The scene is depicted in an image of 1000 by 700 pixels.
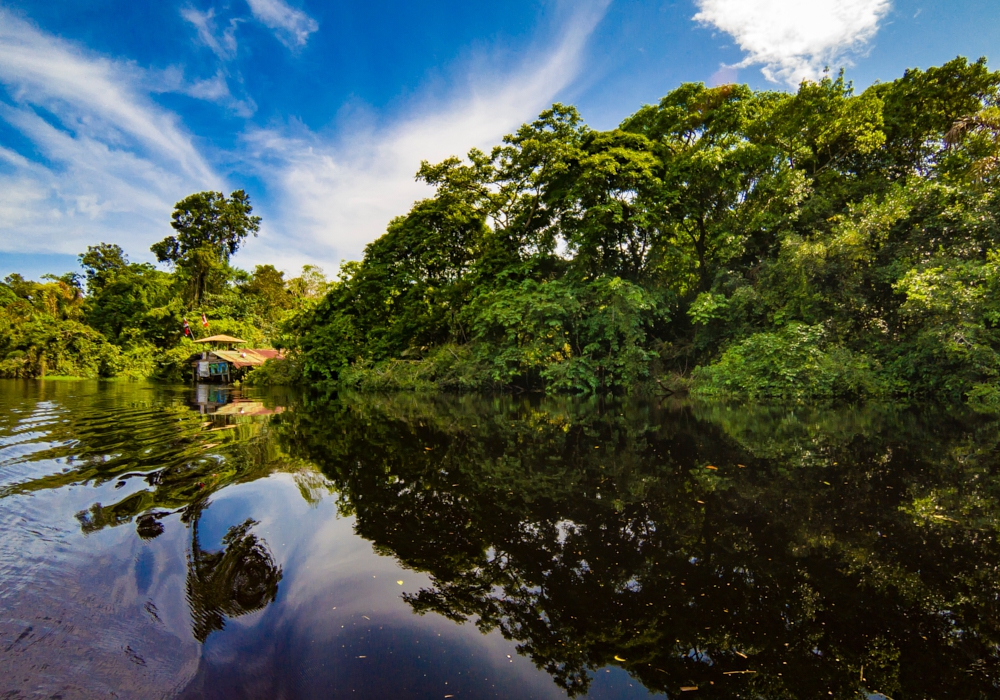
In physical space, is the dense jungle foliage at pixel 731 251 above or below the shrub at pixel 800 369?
above

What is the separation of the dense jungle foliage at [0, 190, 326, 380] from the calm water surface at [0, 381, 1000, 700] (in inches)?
984

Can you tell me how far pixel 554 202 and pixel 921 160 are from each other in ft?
41.5

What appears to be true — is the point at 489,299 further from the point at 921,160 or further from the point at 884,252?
the point at 921,160

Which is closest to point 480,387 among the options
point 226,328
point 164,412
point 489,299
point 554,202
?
point 489,299

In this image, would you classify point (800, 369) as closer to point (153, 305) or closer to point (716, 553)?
point (716, 553)

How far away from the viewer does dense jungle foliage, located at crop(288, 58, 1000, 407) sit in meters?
12.9

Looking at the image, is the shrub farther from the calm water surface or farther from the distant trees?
the distant trees

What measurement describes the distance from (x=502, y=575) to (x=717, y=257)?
18.1 metres

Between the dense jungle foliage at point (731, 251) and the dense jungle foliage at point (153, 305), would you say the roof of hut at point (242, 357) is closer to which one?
the dense jungle foliage at point (153, 305)

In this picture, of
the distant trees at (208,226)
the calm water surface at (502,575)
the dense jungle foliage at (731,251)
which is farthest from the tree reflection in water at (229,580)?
the distant trees at (208,226)

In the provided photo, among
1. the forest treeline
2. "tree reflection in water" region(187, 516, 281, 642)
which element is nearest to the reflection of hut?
the forest treeline

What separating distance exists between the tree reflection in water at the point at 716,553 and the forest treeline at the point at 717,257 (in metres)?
7.41

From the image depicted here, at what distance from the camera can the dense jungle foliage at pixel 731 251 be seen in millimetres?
12914

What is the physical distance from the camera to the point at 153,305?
128ft
